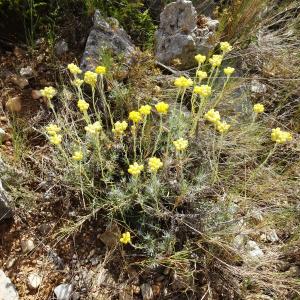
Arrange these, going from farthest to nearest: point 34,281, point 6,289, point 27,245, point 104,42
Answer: point 104,42, point 27,245, point 34,281, point 6,289

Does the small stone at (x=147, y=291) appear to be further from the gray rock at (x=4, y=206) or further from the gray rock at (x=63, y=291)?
the gray rock at (x=4, y=206)

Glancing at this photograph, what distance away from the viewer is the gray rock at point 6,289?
6.01 ft

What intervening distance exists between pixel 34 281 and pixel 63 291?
7.1 inches

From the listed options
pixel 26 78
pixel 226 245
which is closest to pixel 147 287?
pixel 226 245

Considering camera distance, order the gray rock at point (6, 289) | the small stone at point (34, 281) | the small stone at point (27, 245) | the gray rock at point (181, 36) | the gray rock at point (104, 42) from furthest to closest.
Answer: the gray rock at point (181, 36), the gray rock at point (104, 42), the small stone at point (27, 245), the small stone at point (34, 281), the gray rock at point (6, 289)

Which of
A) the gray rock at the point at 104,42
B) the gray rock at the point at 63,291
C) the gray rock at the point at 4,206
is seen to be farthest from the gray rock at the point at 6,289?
the gray rock at the point at 104,42

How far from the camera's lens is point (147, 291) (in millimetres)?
1997

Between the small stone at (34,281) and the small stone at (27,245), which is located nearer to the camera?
the small stone at (34,281)

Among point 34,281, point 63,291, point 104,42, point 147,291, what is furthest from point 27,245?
point 104,42

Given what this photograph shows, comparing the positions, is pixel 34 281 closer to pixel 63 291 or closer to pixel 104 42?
pixel 63 291

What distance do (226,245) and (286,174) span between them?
801mm

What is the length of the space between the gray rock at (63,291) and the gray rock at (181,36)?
6.20 feet

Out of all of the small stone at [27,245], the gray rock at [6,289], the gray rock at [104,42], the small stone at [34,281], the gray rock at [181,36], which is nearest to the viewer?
the gray rock at [6,289]

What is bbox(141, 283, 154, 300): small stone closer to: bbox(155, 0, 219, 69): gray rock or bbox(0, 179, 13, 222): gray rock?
bbox(0, 179, 13, 222): gray rock
